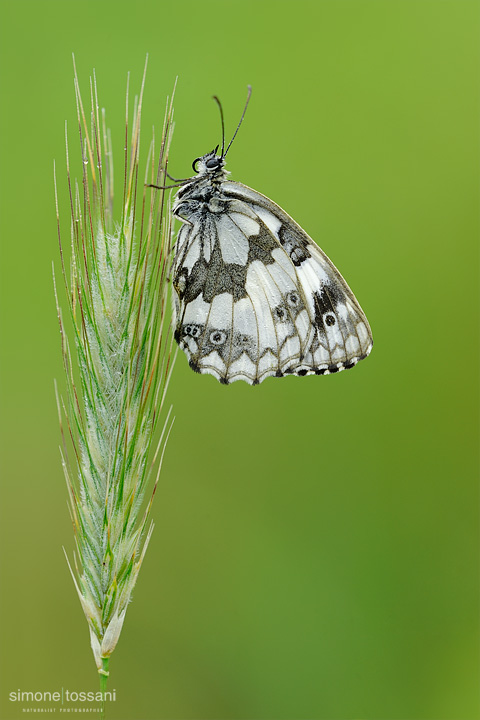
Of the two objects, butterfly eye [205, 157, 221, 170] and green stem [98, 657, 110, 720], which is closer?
green stem [98, 657, 110, 720]

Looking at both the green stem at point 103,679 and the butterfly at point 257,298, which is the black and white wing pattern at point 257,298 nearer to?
the butterfly at point 257,298

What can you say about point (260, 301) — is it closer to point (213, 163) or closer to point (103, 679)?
point (213, 163)

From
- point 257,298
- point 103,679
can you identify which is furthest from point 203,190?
point 103,679

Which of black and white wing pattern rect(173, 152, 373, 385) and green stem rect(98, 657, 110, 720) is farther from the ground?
black and white wing pattern rect(173, 152, 373, 385)

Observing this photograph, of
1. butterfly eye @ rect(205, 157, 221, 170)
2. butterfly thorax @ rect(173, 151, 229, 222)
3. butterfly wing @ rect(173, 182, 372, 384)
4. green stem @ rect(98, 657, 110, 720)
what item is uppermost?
butterfly eye @ rect(205, 157, 221, 170)

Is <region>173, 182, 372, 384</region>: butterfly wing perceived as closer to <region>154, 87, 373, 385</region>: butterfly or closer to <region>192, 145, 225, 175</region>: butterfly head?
<region>154, 87, 373, 385</region>: butterfly

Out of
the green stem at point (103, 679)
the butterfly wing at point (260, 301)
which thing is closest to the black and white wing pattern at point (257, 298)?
the butterfly wing at point (260, 301)

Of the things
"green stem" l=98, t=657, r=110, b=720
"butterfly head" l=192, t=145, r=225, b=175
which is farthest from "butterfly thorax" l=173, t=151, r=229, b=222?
"green stem" l=98, t=657, r=110, b=720

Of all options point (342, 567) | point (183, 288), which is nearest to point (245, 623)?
point (342, 567)
